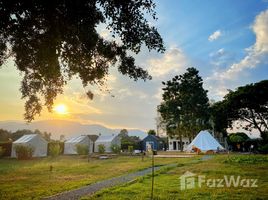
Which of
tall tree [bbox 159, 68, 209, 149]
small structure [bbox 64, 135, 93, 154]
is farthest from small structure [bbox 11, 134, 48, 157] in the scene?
tall tree [bbox 159, 68, 209, 149]

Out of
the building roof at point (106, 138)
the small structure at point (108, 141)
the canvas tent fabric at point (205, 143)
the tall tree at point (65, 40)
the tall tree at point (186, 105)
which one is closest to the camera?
the tall tree at point (65, 40)

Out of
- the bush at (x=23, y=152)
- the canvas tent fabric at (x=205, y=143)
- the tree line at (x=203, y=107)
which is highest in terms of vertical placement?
the tree line at (x=203, y=107)

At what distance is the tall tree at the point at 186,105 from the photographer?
5634cm

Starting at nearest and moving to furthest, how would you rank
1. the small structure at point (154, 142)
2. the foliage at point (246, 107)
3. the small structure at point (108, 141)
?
the foliage at point (246, 107), the small structure at point (108, 141), the small structure at point (154, 142)

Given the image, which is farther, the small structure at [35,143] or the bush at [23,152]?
the small structure at [35,143]

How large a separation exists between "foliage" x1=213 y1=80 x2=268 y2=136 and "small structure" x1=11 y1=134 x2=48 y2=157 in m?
35.9

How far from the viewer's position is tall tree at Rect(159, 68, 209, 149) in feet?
185

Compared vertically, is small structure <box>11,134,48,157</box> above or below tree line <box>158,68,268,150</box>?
below

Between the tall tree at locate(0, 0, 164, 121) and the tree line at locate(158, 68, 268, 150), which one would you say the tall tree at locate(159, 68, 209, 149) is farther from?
the tall tree at locate(0, 0, 164, 121)

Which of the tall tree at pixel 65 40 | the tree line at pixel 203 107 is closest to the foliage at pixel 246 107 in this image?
the tree line at pixel 203 107

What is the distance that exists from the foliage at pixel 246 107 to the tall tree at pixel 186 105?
6520 mm

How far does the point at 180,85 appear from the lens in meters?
59.1

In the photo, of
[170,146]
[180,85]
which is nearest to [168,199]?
[180,85]

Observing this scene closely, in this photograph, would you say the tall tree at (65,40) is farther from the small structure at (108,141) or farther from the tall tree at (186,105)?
the small structure at (108,141)
